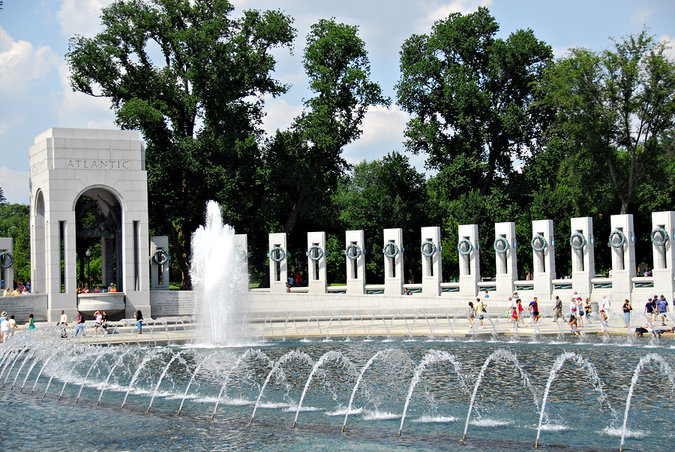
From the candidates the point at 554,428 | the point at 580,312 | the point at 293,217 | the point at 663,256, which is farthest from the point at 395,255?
the point at 554,428

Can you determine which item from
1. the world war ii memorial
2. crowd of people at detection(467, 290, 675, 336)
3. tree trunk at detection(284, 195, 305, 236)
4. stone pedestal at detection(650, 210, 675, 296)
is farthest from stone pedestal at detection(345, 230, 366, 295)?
stone pedestal at detection(650, 210, 675, 296)

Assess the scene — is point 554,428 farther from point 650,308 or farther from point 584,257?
point 584,257

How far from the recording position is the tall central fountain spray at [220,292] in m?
30.1

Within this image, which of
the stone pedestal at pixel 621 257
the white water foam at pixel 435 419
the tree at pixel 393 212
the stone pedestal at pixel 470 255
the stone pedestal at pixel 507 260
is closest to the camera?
the white water foam at pixel 435 419

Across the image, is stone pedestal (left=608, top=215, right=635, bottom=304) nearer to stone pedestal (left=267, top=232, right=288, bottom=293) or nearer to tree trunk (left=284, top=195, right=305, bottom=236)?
stone pedestal (left=267, top=232, right=288, bottom=293)

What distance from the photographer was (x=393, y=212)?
189 feet

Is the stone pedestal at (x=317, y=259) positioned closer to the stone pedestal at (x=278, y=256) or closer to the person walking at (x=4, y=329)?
the stone pedestal at (x=278, y=256)

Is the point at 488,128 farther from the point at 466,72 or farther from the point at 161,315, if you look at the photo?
the point at 161,315

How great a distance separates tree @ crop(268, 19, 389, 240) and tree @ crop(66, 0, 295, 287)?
2100 mm

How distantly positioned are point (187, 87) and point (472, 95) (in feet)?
64.6

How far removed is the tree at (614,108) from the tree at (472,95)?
7341 mm

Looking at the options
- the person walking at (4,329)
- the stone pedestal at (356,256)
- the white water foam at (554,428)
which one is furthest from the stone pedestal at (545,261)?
the person walking at (4,329)

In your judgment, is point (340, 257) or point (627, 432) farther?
point (340, 257)

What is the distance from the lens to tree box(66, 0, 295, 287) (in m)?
48.4
